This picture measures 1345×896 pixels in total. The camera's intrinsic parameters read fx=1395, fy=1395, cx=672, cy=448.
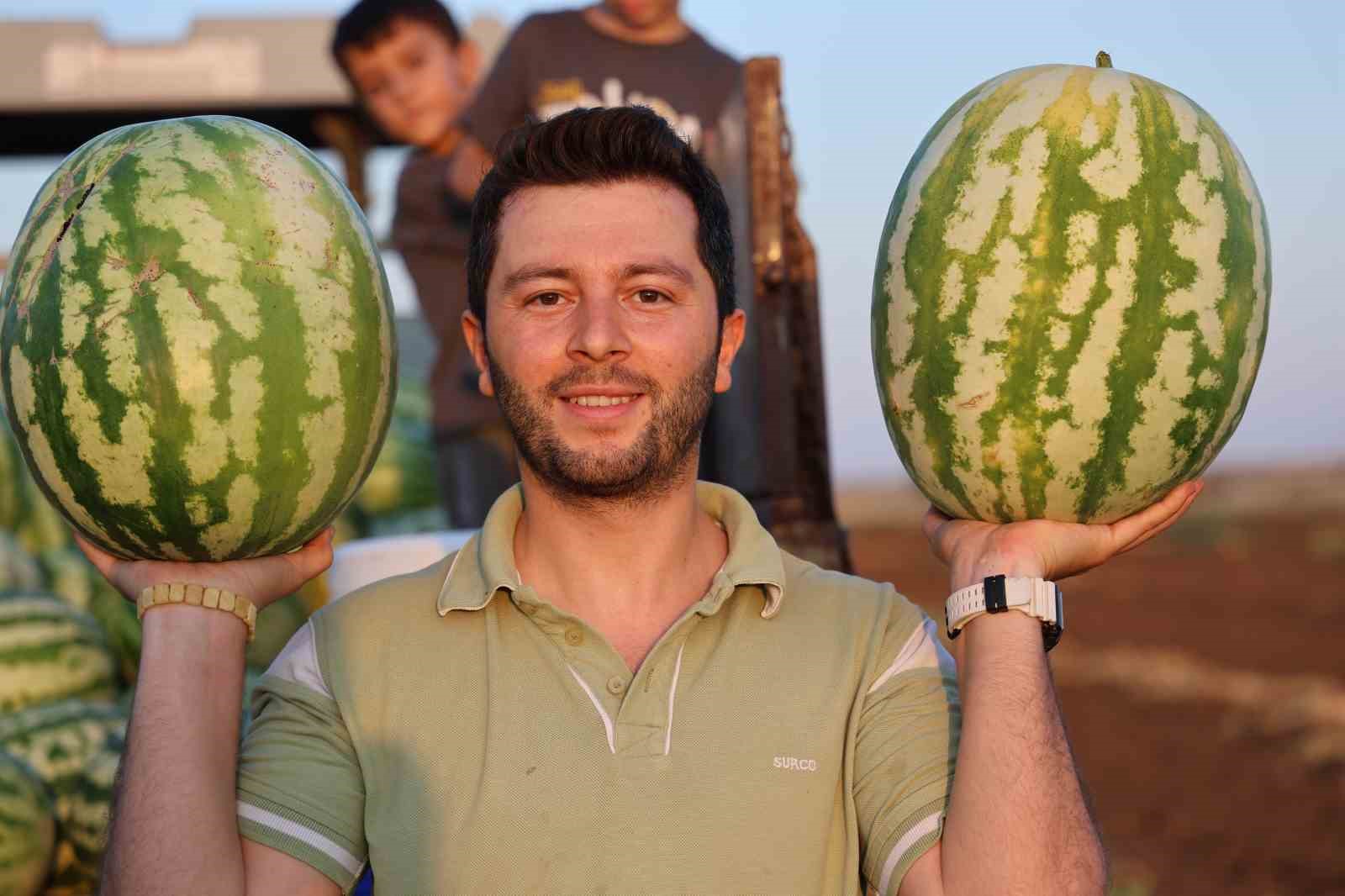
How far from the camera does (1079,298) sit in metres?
2.10

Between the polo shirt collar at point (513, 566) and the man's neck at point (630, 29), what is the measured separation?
2.08 metres

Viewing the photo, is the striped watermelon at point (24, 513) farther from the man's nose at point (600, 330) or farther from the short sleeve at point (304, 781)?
the man's nose at point (600, 330)

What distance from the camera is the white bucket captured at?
319 centimetres

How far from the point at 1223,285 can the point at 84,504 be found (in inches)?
71.0

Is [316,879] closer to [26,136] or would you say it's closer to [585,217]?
[585,217]

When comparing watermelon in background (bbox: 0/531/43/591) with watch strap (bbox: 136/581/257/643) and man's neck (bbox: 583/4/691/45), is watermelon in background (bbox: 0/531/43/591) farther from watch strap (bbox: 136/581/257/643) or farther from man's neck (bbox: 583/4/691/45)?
man's neck (bbox: 583/4/691/45)

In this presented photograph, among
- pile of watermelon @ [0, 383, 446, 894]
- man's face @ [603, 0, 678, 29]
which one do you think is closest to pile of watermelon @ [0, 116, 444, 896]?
pile of watermelon @ [0, 383, 446, 894]

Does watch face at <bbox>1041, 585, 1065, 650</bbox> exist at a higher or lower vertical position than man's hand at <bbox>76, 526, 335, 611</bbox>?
lower

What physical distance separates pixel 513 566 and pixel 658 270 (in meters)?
0.56

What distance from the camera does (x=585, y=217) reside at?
240cm

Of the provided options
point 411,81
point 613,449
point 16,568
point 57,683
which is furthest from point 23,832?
point 411,81

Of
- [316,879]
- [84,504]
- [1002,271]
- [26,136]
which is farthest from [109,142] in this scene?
[26,136]

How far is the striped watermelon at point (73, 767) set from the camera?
3270mm

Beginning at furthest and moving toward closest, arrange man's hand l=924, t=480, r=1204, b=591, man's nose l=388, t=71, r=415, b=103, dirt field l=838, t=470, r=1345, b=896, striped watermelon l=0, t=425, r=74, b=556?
1. dirt field l=838, t=470, r=1345, b=896
2. striped watermelon l=0, t=425, r=74, b=556
3. man's nose l=388, t=71, r=415, b=103
4. man's hand l=924, t=480, r=1204, b=591
